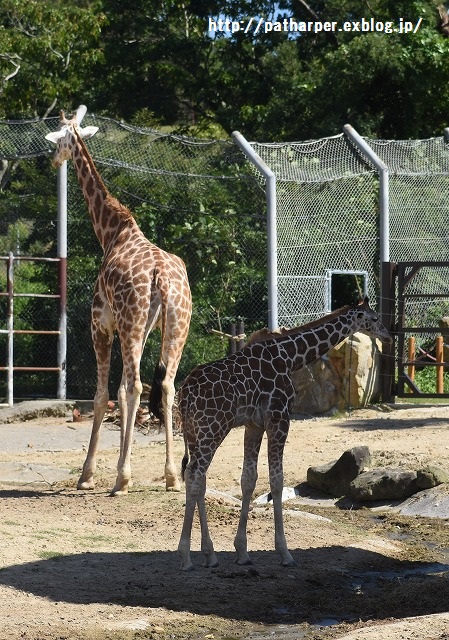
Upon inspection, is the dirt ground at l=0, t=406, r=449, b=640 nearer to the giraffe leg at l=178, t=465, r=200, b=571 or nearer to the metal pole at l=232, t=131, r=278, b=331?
the giraffe leg at l=178, t=465, r=200, b=571

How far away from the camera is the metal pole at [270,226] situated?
44.4ft

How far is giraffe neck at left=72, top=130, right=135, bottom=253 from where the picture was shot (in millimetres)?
10828

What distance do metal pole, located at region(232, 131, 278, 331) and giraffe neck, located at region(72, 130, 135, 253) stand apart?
293 centimetres

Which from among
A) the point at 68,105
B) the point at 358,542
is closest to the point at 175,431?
the point at 358,542

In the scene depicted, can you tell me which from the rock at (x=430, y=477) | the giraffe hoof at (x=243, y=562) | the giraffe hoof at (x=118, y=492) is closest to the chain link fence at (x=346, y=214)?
the rock at (x=430, y=477)

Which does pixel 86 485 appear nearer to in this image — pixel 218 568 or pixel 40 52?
pixel 218 568

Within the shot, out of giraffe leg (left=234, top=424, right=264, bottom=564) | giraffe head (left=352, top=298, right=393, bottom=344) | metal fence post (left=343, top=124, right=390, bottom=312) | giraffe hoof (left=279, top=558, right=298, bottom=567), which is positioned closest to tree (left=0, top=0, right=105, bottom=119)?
metal fence post (left=343, top=124, right=390, bottom=312)

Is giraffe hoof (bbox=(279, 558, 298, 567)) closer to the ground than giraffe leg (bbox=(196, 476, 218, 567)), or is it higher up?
closer to the ground

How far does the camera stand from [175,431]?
42.7ft

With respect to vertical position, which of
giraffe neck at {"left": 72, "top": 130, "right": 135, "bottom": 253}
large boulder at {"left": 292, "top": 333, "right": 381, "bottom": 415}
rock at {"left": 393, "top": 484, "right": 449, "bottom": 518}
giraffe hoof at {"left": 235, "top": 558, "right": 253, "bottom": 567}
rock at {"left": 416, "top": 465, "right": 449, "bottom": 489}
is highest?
giraffe neck at {"left": 72, "top": 130, "right": 135, "bottom": 253}

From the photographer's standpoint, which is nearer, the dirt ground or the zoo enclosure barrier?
the dirt ground

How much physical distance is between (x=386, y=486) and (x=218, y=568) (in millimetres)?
2878

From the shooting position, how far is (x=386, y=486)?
989 centimetres

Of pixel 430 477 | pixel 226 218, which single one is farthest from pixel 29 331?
pixel 430 477
